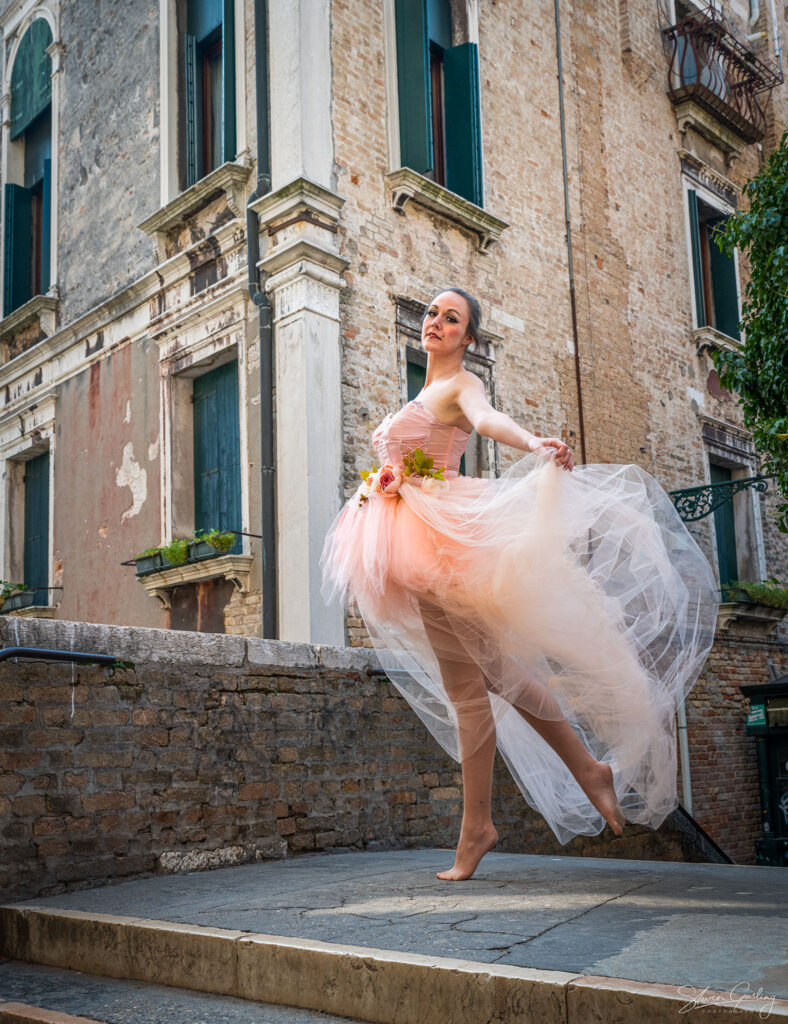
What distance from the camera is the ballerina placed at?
3.64m

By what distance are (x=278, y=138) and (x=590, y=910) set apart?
746cm

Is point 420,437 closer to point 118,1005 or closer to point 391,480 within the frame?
point 391,480

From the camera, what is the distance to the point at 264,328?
349 inches

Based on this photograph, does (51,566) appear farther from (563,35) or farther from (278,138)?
(563,35)

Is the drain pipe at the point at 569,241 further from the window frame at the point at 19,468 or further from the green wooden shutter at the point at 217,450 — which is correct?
the window frame at the point at 19,468

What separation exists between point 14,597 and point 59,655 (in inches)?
268

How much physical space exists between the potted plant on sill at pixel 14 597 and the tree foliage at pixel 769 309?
7215mm

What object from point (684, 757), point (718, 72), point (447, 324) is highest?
point (718, 72)

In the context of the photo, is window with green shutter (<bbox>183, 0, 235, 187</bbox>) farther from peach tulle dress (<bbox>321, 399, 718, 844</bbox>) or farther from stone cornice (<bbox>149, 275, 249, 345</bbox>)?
peach tulle dress (<bbox>321, 399, 718, 844</bbox>)

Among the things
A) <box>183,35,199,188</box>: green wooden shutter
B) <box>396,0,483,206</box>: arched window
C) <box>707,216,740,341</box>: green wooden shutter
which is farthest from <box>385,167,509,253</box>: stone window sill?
<box>707,216,740,341</box>: green wooden shutter

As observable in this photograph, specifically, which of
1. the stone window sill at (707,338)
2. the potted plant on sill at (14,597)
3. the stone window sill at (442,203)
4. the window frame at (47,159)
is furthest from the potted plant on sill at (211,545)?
the stone window sill at (707,338)

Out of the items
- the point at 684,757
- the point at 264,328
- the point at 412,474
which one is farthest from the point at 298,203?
the point at 684,757

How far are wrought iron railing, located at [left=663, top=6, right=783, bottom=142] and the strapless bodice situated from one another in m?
11.4

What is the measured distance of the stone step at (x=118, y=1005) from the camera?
298 cm
